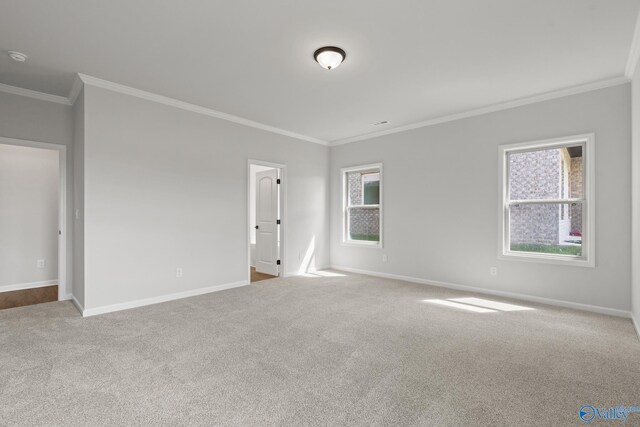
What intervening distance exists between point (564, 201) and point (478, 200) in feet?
3.30

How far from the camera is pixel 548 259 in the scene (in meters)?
4.02

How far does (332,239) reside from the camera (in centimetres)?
660

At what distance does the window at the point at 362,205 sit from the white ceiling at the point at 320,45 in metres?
1.94

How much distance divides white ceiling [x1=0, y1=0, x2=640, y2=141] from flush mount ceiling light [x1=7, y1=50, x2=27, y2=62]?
0.21 ft

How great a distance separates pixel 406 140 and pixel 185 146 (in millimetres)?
3601

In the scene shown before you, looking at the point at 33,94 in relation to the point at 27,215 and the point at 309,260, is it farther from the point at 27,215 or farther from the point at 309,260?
the point at 309,260

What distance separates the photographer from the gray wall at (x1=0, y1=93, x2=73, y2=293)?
3746 mm

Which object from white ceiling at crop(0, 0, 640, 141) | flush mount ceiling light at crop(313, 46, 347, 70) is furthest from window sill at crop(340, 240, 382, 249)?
flush mount ceiling light at crop(313, 46, 347, 70)

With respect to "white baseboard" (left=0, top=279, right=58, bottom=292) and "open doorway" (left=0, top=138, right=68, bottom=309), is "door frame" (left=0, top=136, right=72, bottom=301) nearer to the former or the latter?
"open doorway" (left=0, top=138, right=68, bottom=309)

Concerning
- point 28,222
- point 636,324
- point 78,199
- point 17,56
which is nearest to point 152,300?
point 78,199

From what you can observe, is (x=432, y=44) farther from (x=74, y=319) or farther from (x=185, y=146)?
(x=74, y=319)

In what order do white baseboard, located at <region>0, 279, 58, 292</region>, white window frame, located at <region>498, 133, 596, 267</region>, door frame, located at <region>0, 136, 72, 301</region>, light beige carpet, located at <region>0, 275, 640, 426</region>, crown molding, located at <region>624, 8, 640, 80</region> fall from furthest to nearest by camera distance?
white baseboard, located at <region>0, 279, 58, 292</region> → door frame, located at <region>0, 136, 72, 301</region> → white window frame, located at <region>498, 133, 596, 267</region> → crown molding, located at <region>624, 8, 640, 80</region> → light beige carpet, located at <region>0, 275, 640, 426</region>

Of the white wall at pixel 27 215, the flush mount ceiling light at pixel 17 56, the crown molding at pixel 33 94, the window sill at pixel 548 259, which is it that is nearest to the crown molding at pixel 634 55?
the window sill at pixel 548 259

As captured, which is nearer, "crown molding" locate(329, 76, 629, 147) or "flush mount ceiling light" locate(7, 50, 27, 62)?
"flush mount ceiling light" locate(7, 50, 27, 62)
